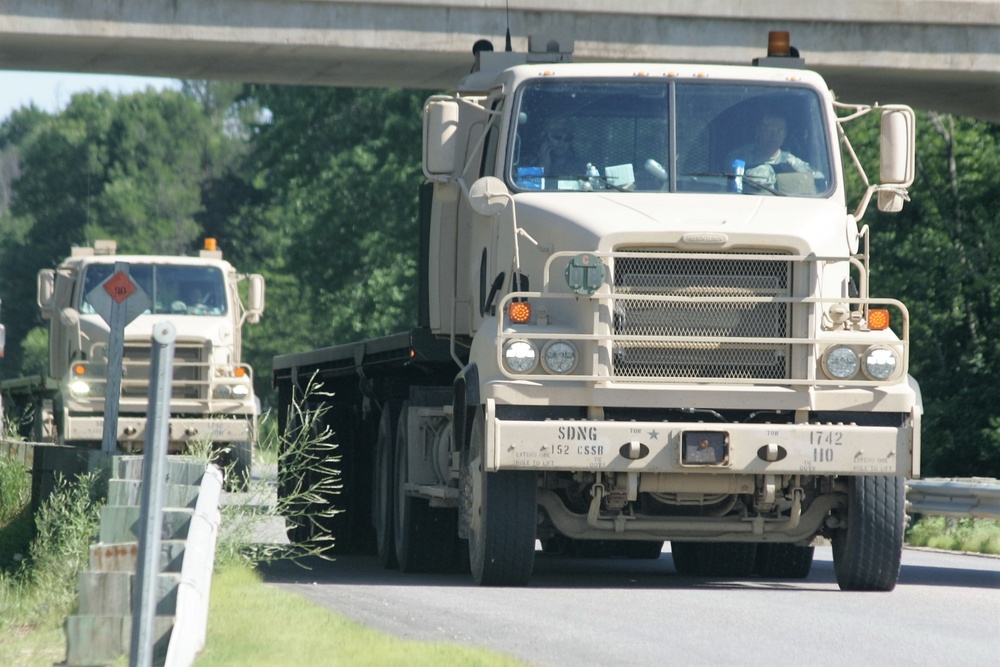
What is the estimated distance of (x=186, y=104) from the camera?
10556 centimetres

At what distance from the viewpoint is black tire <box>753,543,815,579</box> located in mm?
13719

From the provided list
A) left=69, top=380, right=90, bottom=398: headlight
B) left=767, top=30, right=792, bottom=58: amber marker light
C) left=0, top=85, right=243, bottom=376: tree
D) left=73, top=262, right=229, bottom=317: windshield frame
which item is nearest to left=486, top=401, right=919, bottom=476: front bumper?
left=767, top=30, right=792, bottom=58: amber marker light

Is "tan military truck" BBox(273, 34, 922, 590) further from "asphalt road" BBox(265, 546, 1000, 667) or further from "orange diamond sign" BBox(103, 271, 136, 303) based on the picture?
"orange diamond sign" BBox(103, 271, 136, 303)

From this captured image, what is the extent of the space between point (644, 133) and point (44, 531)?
16.6 ft

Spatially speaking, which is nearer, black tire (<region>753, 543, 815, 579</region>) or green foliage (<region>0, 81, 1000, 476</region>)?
black tire (<region>753, 543, 815, 579</region>)

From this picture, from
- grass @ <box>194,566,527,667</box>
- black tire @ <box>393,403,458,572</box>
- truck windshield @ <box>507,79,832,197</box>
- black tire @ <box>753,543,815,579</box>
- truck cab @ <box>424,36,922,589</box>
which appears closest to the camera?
grass @ <box>194,566,527,667</box>

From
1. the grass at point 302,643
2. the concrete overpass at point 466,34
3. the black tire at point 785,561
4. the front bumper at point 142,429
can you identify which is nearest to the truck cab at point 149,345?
the front bumper at point 142,429

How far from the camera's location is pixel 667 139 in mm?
12156

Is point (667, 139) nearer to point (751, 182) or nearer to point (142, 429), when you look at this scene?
point (751, 182)

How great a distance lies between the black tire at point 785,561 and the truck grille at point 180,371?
1278 centimetres

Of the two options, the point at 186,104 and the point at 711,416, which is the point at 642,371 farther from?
the point at 186,104

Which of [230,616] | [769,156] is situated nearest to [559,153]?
[769,156]

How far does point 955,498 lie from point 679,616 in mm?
6235

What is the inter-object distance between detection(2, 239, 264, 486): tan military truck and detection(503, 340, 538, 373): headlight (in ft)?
45.7
